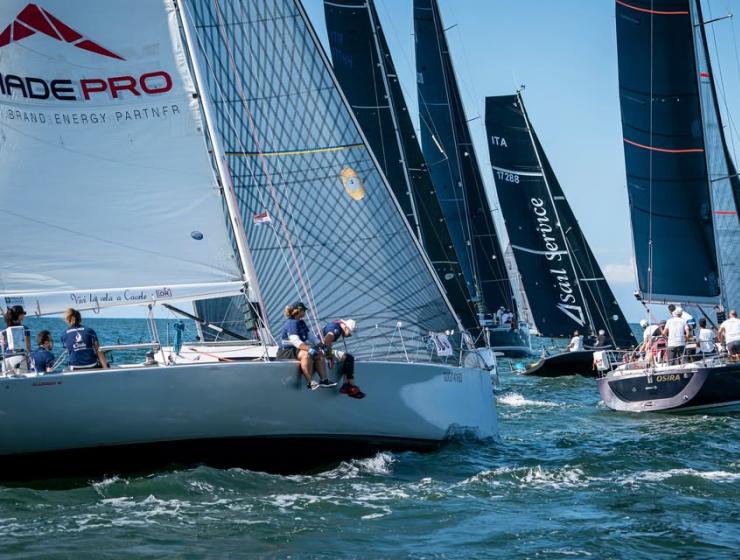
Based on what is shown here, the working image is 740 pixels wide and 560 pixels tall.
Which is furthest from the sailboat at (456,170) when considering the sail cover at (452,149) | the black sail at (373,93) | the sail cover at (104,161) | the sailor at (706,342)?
the sail cover at (104,161)

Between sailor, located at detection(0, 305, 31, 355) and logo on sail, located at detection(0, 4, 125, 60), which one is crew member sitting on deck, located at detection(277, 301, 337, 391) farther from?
logo on sail, located at detection(0, 4, 125, 60)

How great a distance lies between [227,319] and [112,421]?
545 cm

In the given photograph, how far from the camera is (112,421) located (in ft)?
37.8

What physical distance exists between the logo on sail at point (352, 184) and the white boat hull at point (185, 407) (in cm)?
273

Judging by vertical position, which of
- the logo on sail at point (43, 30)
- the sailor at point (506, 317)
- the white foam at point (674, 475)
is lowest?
the white foam at point (674, 475)

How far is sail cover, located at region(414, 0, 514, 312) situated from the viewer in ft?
133

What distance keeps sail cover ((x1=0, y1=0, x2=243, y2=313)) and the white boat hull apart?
1.42 m

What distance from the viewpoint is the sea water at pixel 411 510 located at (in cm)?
941

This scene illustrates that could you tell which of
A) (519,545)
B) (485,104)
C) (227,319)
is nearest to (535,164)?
(485,104)

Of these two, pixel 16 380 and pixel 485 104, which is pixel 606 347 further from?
pixel 16 380

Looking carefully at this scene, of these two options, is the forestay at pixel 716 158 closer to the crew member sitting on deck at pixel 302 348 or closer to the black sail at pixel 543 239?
the black sail at pixel 543 239

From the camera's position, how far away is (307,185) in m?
14.7

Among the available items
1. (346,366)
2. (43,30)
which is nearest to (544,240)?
(346,366)

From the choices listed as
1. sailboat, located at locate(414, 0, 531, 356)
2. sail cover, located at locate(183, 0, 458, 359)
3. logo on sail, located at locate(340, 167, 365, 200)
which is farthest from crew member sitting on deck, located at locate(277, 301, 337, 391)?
sailboat, located at locate(414, 0, 531, 356)
